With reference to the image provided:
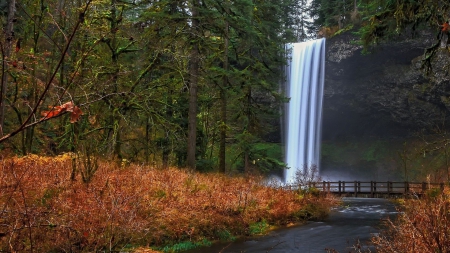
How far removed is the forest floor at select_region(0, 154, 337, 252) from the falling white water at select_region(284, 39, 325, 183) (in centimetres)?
2704

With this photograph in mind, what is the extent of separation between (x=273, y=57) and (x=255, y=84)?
3339mm

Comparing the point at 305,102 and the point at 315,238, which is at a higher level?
the point at 305,102

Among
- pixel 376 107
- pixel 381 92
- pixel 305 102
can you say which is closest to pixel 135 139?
pixel 305 102

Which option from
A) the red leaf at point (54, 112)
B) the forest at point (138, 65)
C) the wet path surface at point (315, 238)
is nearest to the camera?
the red leaf at point (54, 112)

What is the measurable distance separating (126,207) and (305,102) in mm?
35408

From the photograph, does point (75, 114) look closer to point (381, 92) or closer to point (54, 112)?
point (54, 112)

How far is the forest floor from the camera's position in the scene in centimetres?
653

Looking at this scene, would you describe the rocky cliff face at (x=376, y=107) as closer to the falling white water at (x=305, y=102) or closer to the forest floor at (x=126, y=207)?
the falling white water at (x=305, y=102)

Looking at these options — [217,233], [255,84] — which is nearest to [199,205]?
[217,233]

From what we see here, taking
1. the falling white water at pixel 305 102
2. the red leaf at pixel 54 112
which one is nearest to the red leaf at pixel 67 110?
the red leaf at pixel 54 112

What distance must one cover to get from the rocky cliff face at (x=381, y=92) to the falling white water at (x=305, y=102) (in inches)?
57.1

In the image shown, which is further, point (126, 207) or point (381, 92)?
point (381, 92)

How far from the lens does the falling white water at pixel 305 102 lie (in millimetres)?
40812

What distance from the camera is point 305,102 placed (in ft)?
136
